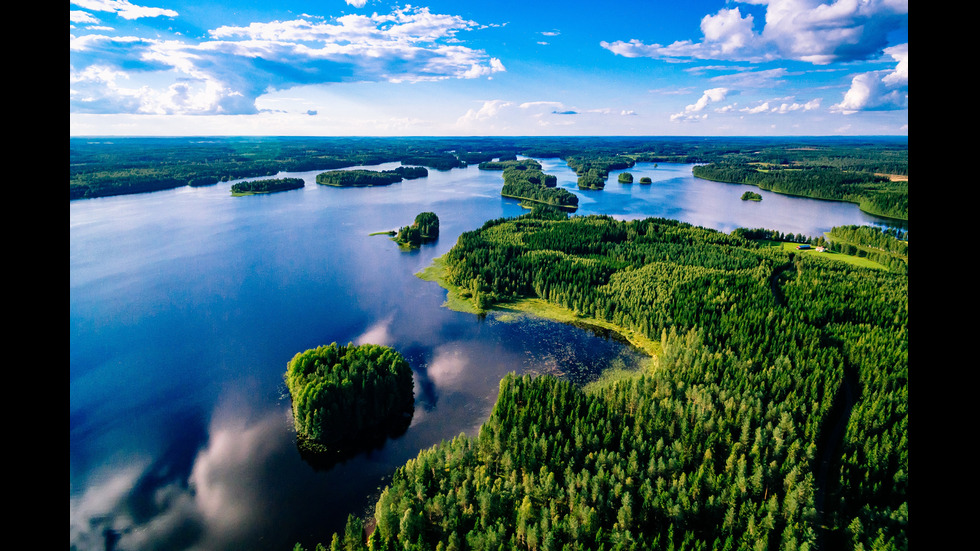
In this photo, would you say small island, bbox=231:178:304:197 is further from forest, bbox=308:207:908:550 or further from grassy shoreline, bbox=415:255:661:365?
forest, bbox=308:207:908:550

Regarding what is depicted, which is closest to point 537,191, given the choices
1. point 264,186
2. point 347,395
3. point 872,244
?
point 872,244

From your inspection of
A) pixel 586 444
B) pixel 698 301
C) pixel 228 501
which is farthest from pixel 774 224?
pixel 228 501

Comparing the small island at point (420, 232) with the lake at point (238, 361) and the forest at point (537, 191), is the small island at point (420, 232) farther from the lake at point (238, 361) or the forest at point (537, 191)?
the forest at point (537, 191)

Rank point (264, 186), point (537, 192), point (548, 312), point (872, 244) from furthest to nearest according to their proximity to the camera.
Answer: point (264, 186) < point (537, 192) < point (872, 244) < point (548, 312)

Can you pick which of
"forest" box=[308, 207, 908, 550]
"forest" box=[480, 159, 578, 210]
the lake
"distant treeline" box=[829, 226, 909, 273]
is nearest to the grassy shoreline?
"forest" box=[308, 207, 908, 550]

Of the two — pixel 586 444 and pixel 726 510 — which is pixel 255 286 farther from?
pixel 726 510

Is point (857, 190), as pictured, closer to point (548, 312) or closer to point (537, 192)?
point (537, 192)

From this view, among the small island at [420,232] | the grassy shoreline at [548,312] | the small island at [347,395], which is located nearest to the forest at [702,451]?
the grassy shoreline at [548,312]
